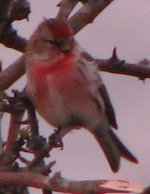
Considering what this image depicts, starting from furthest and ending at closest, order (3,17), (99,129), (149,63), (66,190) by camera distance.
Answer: (99,129), (149,63), (3,17), (66,190)

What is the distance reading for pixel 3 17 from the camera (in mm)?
2068

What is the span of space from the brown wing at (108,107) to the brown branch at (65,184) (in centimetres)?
86

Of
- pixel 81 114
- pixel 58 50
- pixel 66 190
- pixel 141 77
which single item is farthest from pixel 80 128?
pixel 66 190

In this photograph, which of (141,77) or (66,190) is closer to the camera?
(66,190)

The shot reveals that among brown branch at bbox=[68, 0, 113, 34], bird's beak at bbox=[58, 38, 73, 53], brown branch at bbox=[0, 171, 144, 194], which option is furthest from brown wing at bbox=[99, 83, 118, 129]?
brown branch at bbox=[0, 171, 144, 194]

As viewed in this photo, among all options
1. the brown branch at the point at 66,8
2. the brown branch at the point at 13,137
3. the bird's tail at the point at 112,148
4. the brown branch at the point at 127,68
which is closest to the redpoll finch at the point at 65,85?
the bird's tail at the point at 112,148

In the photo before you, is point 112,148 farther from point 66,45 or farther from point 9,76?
point 9,76

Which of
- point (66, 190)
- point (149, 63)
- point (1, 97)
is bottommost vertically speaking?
point (66, 190)

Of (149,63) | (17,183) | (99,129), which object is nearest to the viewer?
(17,183)

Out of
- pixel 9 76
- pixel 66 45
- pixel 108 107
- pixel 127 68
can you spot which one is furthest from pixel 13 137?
pixel 108 107

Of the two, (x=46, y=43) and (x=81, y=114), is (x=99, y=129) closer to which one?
(x=81, y=114)

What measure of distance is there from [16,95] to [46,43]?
550 millimetres

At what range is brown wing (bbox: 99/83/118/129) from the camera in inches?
104

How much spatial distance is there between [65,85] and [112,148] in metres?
0.35
